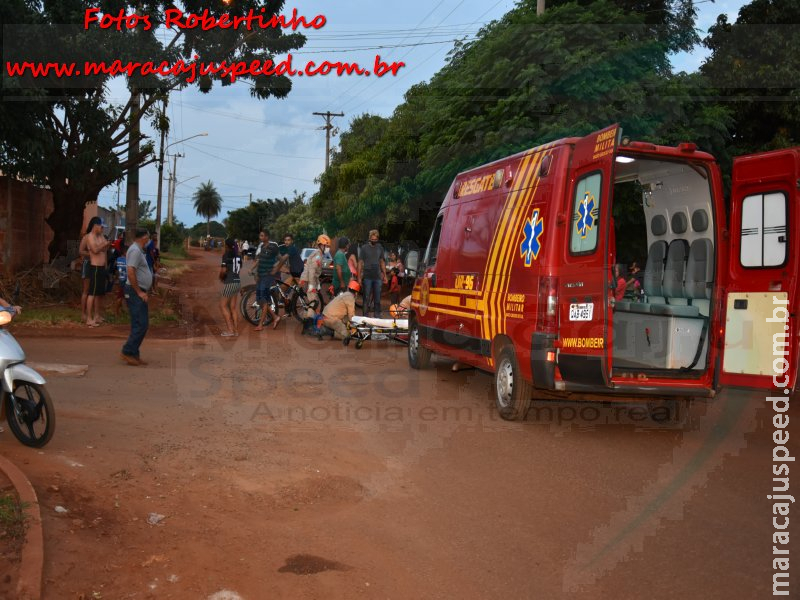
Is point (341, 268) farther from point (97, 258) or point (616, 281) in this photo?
point (616, 281)

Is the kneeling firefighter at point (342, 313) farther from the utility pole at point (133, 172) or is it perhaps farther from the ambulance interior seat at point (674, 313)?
the utility pole at point (133, 172)

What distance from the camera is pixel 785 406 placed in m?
9.38

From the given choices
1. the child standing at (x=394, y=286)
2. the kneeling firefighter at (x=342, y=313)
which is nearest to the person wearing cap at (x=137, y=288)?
the kneeling firefighter at (x=342, y=313)

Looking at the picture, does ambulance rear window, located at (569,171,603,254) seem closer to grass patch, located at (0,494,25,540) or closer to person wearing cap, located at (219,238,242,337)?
grass patch, located at (0,494,25,540)

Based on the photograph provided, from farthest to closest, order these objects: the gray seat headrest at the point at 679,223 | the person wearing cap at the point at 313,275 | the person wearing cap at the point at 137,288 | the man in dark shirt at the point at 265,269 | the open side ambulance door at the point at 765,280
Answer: the person wearing cap at the point at 313,275
the man in dark shirt at the point at 265,269
the person wearing cap at the point at 137,288
the gray seat headrest at the point at 679,223
the open side ambulance door at the point at 765,280

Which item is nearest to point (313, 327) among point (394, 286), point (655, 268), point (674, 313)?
point (655, 268)

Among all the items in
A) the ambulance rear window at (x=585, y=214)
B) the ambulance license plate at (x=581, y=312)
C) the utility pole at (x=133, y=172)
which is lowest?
the ambulance license plate at (x=581, y=312)

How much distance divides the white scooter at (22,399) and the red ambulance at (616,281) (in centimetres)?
415

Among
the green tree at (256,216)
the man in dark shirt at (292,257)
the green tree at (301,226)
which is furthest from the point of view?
the green tree at (256,216)

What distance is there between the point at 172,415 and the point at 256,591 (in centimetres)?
389

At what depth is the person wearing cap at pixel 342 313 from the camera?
12953mm

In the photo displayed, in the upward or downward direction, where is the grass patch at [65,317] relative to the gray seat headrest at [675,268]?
downward

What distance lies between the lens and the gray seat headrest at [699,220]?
7660 mm

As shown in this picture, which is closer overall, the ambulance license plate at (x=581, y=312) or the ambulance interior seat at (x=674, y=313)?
the ambulance license plate at (x=581, y=312)
